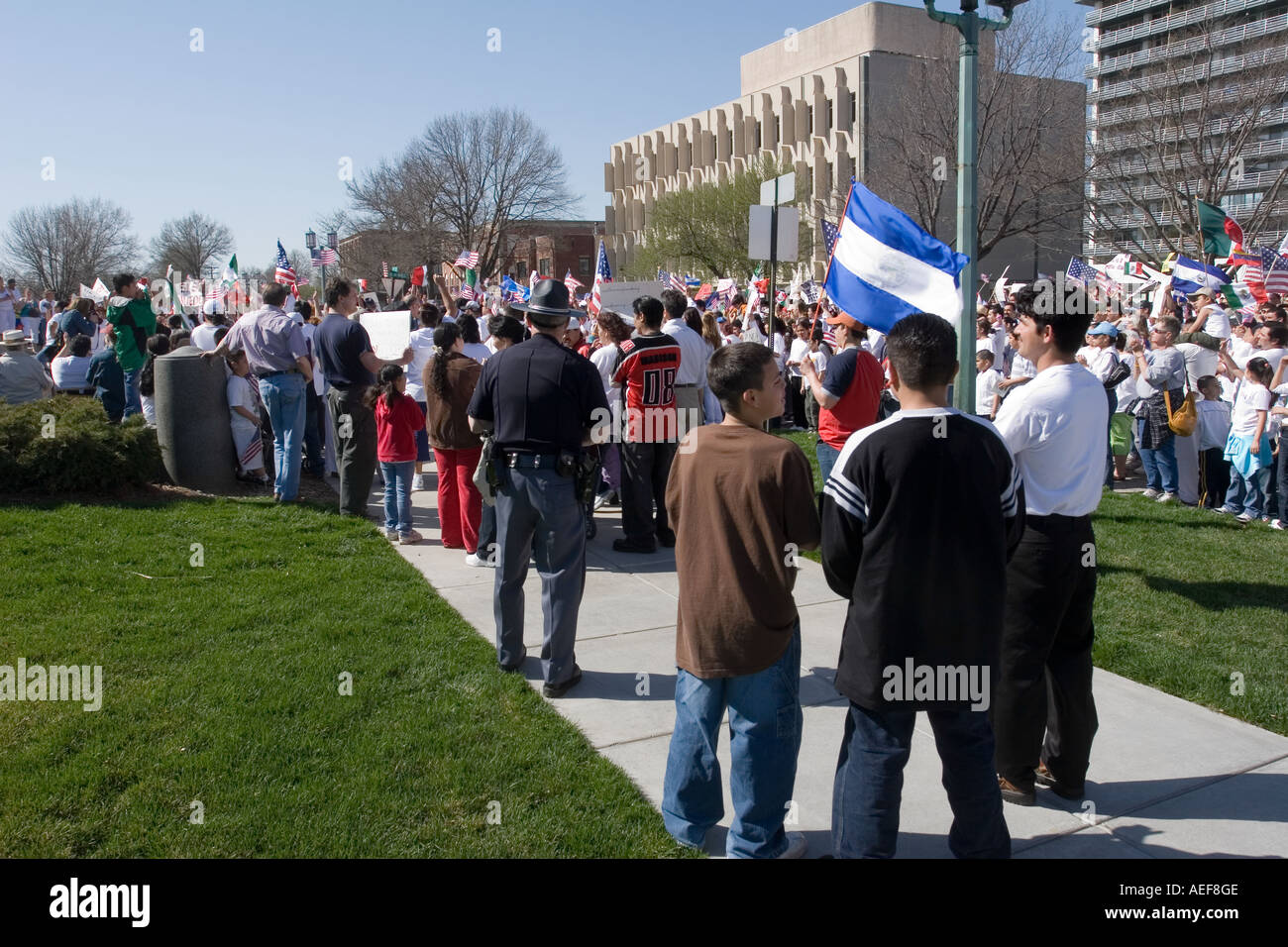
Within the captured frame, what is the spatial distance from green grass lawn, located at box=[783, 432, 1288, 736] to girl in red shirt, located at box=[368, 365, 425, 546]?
3.50 metres

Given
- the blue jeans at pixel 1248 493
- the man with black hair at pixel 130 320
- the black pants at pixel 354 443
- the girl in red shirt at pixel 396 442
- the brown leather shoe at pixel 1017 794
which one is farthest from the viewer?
the man with black hair at pixel 130 320

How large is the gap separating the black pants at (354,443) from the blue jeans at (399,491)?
56 centimetres

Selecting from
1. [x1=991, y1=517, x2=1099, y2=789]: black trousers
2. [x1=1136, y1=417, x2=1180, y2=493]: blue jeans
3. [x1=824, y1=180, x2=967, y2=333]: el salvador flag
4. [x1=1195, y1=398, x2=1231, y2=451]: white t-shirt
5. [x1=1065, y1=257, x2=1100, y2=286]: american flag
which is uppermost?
[x1=1065, y1=257, x2=1100, y2=286]: american flag

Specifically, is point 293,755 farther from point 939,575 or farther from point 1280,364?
point 1280,364

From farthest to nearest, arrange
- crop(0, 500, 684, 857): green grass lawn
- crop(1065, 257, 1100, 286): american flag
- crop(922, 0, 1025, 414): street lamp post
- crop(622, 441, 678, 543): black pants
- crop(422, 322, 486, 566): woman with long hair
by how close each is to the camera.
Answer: crop(1065, 257, 1100, 286): american flag
crop(622, 441, 678, 543): black pants
crop(422, 322, 486, 566): woman with long hair
crop(922, 0, 1025, 414): street lamp post
crop(0, 500, 684, 857): green grass lawn

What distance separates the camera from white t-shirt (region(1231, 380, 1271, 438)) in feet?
30.5

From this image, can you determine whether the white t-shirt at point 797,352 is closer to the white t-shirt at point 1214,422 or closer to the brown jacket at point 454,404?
the white t-shirt at point 1214,422

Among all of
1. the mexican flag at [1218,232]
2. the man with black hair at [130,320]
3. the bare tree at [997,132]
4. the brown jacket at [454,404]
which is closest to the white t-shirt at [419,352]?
the brown jacket at [454,404]

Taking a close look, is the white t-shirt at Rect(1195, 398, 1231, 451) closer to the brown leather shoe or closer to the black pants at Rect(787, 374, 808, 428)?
the black pants at Rect(787, 374, 808, 428)

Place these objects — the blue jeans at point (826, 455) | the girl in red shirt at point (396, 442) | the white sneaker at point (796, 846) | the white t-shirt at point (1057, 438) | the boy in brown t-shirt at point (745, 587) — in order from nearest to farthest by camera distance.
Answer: the boy in brown t-shirt at point (745, 587) < the white sneaker at point (796, 846) < the white t-shirt at point (1057, 438) < the blue jeans at point (826, 455) < the girl in red shirt at point (396, 442)

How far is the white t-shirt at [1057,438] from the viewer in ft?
12.9

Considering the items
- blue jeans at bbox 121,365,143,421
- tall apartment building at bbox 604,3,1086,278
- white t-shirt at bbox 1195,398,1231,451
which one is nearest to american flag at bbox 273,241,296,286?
blue jeans at bbox 121,365,143,421
